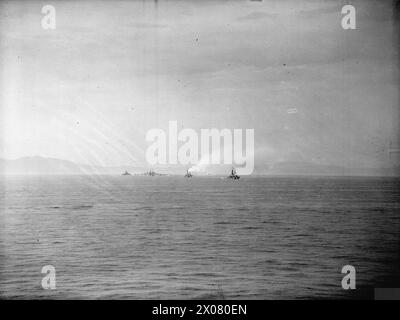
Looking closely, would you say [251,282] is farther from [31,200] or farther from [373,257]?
[31,200]

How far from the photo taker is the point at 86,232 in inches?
1375

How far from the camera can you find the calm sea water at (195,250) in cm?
1764

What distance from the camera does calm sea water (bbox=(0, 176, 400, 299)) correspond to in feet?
57.9

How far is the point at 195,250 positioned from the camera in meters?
27.9

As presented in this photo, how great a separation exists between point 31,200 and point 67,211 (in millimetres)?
12058

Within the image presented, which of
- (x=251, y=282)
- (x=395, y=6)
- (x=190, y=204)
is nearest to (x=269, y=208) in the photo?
(x=190, y=204)

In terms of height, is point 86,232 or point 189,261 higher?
point 86,232

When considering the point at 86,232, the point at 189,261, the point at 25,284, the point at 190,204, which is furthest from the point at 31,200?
the point at 25,284

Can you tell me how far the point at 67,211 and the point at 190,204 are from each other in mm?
15811
